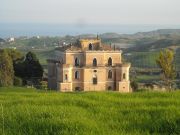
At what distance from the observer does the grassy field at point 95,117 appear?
7.14 meters

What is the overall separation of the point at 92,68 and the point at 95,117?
55724 mm

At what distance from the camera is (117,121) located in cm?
777

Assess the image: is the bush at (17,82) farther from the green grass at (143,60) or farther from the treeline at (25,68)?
the green grass at (143,60)

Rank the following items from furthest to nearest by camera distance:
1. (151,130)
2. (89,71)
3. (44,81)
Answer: (44,81) < (89,71) < (151,130)

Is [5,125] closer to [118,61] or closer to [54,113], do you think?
[54,113]

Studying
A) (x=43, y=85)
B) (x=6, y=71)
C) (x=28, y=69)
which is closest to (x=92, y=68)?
(x=43, y=85)

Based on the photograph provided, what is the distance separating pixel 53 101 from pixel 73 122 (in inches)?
119

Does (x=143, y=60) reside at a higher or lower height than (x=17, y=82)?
lower

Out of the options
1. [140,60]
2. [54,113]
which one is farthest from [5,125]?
[140,60]

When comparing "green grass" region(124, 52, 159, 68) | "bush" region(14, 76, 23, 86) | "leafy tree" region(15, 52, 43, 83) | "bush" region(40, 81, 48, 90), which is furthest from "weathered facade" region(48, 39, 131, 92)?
"green grass" region(124, 52, 159, 68)

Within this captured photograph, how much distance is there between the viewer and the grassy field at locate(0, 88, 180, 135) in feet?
23.4

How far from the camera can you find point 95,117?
26.9ft

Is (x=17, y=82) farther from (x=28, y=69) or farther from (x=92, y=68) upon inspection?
(x=92, y=68)

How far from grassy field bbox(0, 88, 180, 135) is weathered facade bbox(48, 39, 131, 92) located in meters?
53.1
